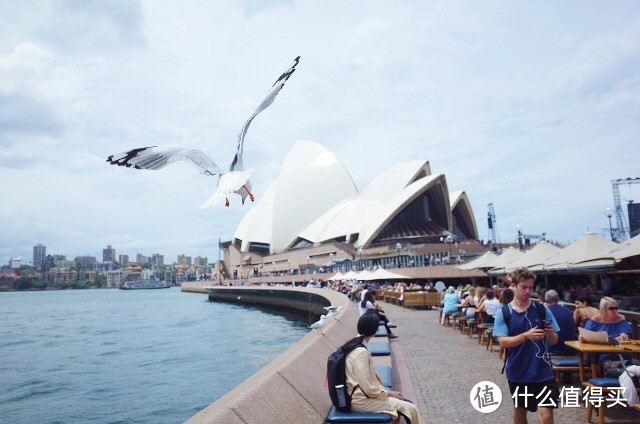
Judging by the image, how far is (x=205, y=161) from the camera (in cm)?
431

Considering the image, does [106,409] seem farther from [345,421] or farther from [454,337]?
[345,421]

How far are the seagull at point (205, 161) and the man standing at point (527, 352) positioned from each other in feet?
6.72

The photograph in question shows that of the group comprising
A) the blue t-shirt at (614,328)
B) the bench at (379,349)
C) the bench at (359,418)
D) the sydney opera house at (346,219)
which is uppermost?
the sydney opera house at (346,219)

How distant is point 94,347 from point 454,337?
13972 millimetres

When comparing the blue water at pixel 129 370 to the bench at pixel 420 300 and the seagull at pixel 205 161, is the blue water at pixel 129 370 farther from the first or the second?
the seagull at pixel 205 161

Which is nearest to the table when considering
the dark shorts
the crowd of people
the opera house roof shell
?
the crowd of people

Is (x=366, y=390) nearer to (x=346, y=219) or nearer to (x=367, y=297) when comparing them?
(x=367, y=297)

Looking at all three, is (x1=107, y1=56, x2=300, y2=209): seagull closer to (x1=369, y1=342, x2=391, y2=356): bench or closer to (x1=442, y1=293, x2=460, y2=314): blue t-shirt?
(x1=369, y1=342, x2=391, y2=356): bench

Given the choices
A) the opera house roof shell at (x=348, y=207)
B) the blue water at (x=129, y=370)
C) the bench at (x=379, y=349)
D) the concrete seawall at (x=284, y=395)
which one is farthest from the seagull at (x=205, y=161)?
the opera house roof shell at (x=348, y=207)

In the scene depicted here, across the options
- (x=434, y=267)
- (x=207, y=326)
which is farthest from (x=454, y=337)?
(x=434, y=267)

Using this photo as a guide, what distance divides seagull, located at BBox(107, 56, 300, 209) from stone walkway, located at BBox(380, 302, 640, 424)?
2.70 m

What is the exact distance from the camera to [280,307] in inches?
1389

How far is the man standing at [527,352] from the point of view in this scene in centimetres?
317

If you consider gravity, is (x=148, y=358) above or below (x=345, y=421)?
below
